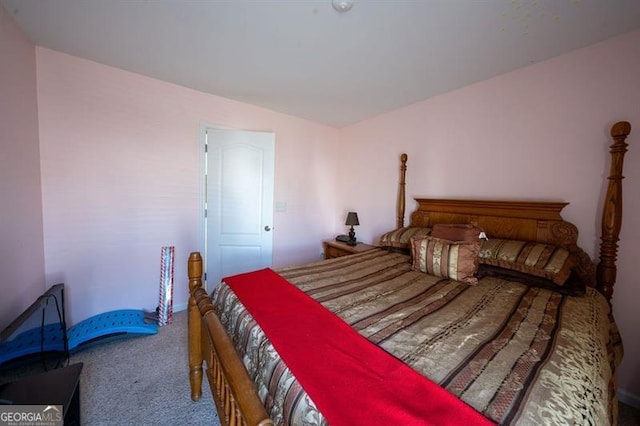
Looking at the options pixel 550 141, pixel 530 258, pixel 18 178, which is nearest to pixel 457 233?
pixel 530 258

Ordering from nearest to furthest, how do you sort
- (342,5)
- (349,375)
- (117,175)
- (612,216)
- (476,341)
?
(349,375) < (476,341) < (342,5) < (612,216) < (117,175)

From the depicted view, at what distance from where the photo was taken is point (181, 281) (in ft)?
8.68

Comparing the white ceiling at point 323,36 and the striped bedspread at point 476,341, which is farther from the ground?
the white ceiling at point 323,36

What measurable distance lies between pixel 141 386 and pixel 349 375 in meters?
1.69

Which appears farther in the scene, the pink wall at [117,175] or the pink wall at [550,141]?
the pink wall at [117,175]

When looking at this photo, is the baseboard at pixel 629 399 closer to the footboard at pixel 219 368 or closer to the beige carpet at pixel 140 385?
the footboard at pixel 219 368

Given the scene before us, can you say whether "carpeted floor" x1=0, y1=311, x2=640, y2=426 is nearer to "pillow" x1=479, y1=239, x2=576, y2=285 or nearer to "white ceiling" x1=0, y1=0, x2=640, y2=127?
"pillow" x1=479, y1=239, x2=576, y2=285

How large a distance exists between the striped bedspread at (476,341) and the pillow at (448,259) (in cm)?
7

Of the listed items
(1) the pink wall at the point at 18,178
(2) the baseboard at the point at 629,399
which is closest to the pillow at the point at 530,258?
(2) the baseboard at the point at 629,399

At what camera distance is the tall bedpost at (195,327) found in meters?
1.43

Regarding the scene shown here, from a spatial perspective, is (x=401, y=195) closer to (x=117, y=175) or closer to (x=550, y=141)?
(x=550, y=141)

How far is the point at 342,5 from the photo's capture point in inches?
53.6

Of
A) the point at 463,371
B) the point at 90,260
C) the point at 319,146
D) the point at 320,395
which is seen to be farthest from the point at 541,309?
the point at 90,260

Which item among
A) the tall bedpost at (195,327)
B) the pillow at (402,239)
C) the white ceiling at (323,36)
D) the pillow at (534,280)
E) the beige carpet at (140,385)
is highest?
the white ceiling at (323,36)
